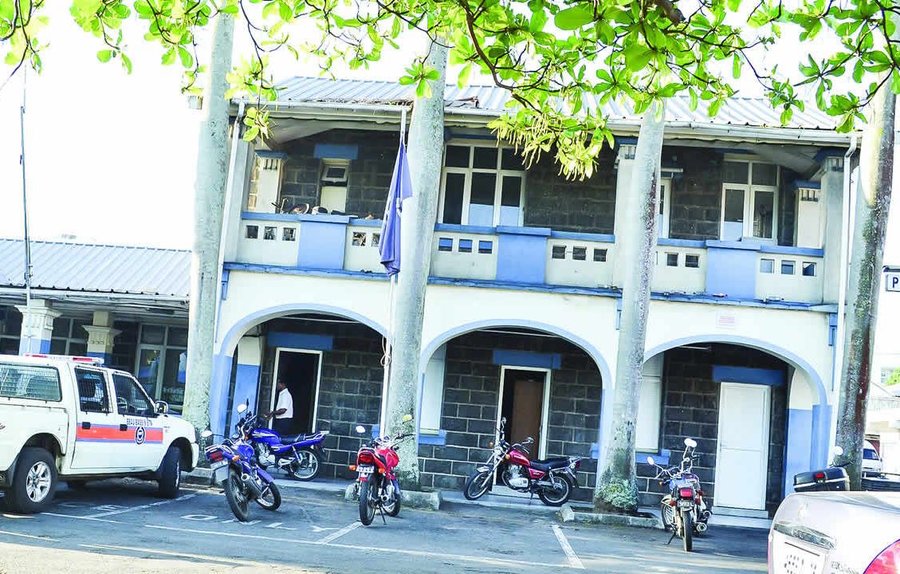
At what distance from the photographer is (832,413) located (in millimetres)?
13945

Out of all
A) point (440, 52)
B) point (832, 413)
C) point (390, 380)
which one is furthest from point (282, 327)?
point (832, 413)

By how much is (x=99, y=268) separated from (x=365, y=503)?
994cm

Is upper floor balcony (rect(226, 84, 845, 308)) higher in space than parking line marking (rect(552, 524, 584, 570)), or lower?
higher

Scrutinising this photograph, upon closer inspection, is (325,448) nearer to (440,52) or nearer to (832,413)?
(440,52)

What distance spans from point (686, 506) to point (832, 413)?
Result: 3934 mm

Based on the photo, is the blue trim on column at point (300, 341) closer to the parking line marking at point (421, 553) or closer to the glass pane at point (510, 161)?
the glass pane at point (510, 161)

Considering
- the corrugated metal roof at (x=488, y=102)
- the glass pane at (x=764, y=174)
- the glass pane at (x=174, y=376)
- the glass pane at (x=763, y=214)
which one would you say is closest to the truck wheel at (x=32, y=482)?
the corrugated metal roof at (x=488, y=102)

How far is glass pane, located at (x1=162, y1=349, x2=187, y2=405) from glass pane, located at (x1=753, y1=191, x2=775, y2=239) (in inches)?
458

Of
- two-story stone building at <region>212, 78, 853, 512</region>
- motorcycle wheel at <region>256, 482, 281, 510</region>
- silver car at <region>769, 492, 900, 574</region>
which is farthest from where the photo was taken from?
two-story stone building at <region>212, 78, 853, 512</region>

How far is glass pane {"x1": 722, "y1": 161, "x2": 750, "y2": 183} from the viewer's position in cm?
1633

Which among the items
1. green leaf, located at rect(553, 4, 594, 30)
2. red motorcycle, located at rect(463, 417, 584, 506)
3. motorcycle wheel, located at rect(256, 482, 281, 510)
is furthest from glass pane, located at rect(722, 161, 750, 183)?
green leaf, located at rect(553, 4, 594, 30)

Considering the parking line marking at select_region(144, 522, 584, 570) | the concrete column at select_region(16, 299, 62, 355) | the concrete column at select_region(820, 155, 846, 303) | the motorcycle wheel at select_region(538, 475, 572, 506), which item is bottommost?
the parking line marking at select_region(144, 522, 584, 570)

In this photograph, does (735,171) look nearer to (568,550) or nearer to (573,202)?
(573,202)

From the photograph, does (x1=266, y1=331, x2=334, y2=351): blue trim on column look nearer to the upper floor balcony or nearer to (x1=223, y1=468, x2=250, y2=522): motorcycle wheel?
the upper floor balcony
